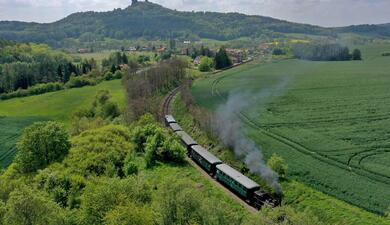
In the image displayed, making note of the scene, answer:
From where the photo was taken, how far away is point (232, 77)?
130m

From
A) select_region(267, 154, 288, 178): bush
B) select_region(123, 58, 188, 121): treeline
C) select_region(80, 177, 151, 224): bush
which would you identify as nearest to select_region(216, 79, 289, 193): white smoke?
select_region(267, 154, 288, 178): bush

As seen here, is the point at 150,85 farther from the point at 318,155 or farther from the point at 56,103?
the point at 318,155

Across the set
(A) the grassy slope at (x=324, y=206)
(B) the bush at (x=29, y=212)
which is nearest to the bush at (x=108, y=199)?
(B) the bush at (x=29, y=212)

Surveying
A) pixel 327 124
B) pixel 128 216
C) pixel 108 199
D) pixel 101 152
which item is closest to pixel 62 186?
pixel 101 152

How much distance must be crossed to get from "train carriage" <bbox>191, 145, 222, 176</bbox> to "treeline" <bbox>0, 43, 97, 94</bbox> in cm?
9998

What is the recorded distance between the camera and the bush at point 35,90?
12257 cm

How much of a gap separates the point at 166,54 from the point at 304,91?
346ft

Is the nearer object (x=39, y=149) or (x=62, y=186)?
(x=62, y=186)

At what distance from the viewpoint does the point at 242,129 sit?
224 ft

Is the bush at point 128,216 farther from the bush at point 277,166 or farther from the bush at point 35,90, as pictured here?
the bush at point 35,90

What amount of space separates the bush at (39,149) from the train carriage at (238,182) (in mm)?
21296

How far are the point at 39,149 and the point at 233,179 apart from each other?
86.4ft

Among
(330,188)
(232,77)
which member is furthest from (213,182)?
(232,77)

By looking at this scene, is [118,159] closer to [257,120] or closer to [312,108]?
[257,120]
